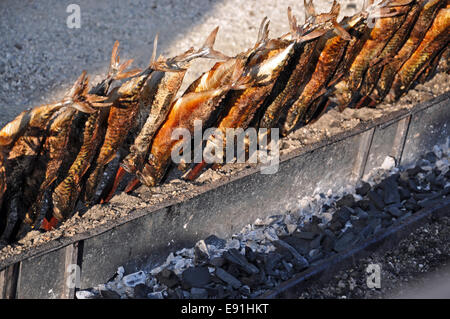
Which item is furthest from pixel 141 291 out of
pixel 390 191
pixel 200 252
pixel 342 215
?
pixel 390 191

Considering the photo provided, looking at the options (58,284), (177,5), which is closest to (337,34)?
(58,284)

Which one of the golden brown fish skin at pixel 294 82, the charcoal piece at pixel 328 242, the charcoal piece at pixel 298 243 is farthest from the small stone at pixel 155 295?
the golden brown fish skin at pixel 294 82

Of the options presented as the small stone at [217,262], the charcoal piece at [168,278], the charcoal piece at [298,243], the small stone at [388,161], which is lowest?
the charcoal piece at [168,278]

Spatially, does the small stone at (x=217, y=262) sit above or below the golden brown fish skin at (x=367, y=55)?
below

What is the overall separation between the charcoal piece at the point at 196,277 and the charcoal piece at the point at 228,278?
0.24 ft

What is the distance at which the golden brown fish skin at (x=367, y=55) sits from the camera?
471 centimetres

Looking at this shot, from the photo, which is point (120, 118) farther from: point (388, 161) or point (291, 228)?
point (388, 161)

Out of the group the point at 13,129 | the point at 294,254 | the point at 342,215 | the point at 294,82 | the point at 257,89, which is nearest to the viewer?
the point at 13,129

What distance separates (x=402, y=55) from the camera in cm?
524

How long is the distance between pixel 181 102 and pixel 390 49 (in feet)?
6.95

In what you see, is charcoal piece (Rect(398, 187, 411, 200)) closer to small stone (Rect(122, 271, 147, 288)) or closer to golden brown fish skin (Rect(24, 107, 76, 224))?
small stone (Rect(122, 271, 147, 288))

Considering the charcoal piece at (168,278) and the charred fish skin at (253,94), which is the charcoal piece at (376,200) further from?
the charcoal piece at (168,278)

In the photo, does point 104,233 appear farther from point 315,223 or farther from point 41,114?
point 315,223

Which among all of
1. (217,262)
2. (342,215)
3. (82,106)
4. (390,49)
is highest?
(390,49)
